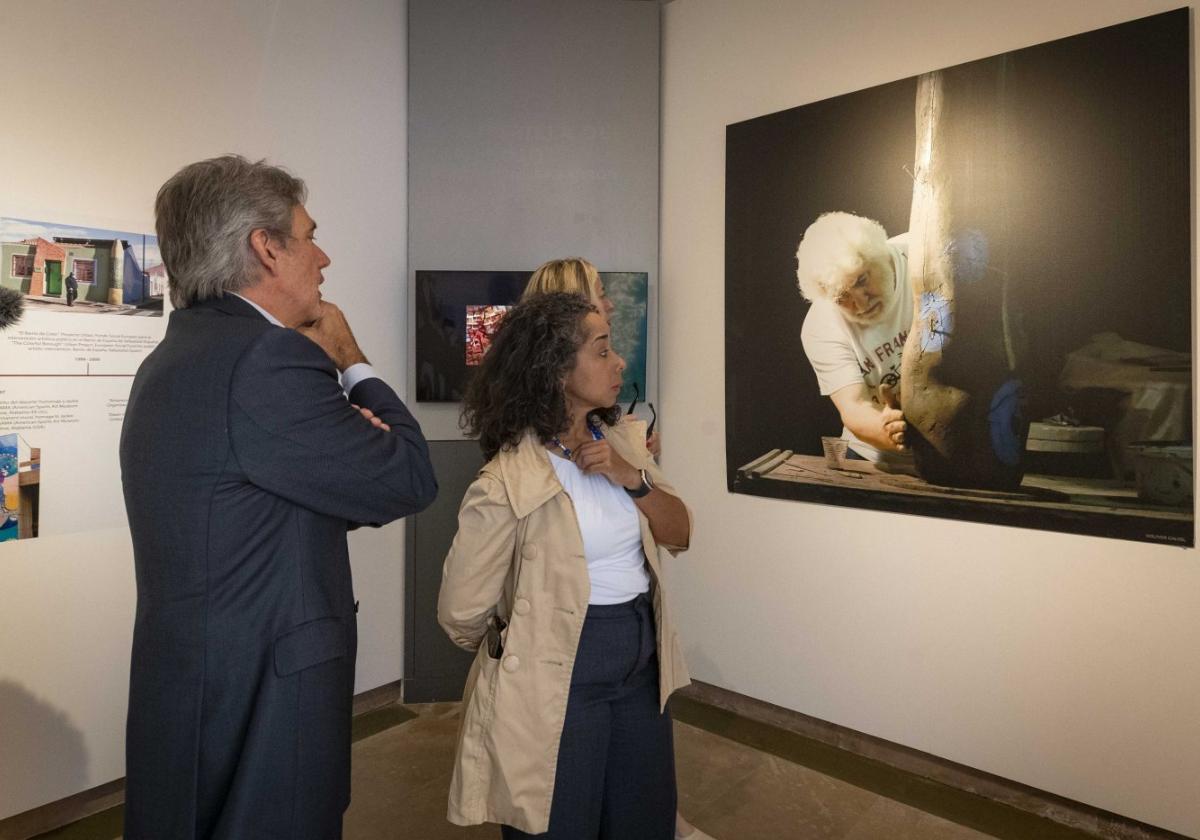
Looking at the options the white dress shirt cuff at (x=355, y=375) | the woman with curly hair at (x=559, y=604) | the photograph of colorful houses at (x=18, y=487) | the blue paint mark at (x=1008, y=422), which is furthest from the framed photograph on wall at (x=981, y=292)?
the photograph of colorful houses at (x=18, y=487)

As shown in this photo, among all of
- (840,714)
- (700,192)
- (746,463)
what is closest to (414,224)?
(700,192)

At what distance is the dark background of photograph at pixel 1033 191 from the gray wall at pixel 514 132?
0.80m

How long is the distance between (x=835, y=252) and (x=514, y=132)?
5.41 feet

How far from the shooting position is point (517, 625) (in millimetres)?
1653

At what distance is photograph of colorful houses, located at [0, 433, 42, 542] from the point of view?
2.55m

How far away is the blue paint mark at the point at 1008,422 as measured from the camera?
2.79m

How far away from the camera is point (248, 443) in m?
1.29

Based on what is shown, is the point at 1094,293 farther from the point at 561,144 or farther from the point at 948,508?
the point at 561,144

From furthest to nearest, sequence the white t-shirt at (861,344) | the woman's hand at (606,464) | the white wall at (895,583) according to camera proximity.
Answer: the white t-shirt at (861,344) → the white wall at (895,583) → the woman's hand at (606,464)

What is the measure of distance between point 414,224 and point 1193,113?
306cm

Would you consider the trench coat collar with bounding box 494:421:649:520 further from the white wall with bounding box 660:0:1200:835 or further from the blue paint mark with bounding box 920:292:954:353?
the white wall with bounding box 660:0:1200:835

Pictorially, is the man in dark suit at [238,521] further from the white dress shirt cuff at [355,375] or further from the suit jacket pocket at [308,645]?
the white dress shirt cuff at [355,375]

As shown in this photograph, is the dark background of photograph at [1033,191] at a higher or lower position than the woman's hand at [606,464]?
higher

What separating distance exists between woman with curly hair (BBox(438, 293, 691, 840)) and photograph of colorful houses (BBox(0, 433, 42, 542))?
1739 millimetres
